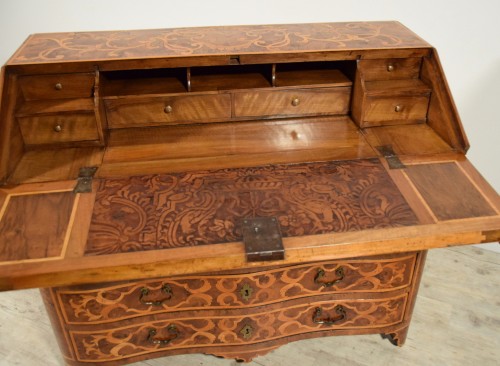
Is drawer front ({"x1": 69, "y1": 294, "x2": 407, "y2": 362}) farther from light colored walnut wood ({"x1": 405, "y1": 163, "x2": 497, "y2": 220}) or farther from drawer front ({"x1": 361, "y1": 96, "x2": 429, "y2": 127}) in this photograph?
drawer front ({"x1": 361, "y1": 96, "x2": 429, "y2": 127})

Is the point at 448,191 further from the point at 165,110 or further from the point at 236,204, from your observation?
the point at 165,110

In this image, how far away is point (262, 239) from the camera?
4.57 feet

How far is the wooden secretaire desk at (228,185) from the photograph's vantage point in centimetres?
142

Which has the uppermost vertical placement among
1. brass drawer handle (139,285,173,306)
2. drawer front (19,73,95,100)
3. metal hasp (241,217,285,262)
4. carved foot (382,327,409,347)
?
drawer front (19,73,95,100)

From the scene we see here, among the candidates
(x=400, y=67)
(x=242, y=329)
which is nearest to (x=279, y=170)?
(x=242, y=329)

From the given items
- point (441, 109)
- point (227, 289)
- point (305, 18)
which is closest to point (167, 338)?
point (227, 289)

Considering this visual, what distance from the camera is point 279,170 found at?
1706mm

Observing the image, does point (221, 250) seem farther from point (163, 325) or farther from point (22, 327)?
point (22, 327)

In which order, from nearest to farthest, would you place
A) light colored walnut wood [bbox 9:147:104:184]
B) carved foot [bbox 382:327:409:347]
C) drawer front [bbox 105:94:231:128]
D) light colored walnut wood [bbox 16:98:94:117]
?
1. light colored walnut wood [bbox 9:147:104:184]
2. light colored walnut wood [bbox 16:98:94:117]
3. drawer front [bbox 105:94:231:128]
4. carved foot [bbox 382:327:409:347]

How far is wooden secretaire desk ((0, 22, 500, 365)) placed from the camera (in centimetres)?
142

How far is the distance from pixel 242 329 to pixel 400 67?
133 cm

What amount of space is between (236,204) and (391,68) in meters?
0.99

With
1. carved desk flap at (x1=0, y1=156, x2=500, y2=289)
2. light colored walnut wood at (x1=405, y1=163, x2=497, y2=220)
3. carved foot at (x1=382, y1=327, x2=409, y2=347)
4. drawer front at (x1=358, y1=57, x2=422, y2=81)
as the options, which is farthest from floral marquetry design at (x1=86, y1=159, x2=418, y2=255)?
carved foot at (x1=382, y1=327, x2=409, y2=347)

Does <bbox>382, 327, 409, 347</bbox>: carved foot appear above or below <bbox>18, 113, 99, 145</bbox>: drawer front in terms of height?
below
